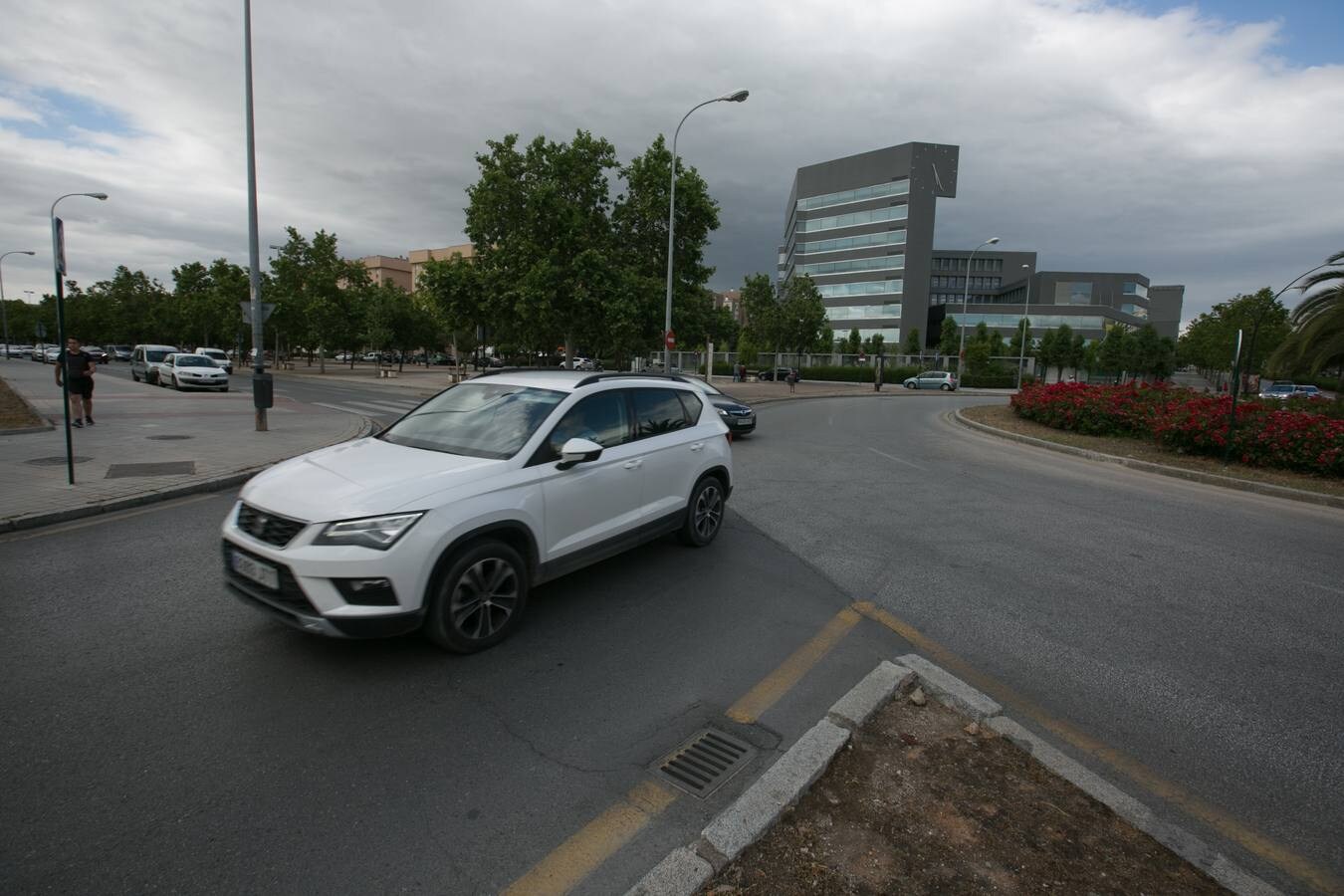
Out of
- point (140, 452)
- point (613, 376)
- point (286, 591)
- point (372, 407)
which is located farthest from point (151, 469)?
point (372, 407)

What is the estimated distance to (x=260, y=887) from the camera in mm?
2193

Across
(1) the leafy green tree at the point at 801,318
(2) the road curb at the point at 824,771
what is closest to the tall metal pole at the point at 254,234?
(2) the road curb at the point at 824,771

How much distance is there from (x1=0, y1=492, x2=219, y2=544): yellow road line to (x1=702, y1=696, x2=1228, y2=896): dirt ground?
7.33m

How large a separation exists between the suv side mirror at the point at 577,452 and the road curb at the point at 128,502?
5873 mm

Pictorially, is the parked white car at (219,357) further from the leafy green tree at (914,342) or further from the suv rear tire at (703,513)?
the leafy green tree at (914,342)

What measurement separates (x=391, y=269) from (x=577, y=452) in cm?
14900

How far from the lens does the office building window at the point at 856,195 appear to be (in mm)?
Result: 80875

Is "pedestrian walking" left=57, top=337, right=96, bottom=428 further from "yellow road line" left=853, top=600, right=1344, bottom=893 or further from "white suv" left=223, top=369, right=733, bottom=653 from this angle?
"yellow road line" left=853, top=600, right=1344, bottom=893

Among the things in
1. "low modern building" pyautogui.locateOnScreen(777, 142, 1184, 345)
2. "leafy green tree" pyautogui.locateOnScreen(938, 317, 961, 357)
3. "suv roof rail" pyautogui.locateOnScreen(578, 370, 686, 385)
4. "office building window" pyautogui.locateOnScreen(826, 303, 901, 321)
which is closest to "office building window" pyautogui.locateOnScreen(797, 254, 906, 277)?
"low modern building" pyautogui.locateOnScreen(777, 142, 1184, 345)

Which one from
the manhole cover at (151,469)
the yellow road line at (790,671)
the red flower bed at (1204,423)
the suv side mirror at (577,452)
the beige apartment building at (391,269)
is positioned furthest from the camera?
the beige apartment building at (391,269)

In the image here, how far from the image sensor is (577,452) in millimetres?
4219

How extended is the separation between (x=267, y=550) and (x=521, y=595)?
143 cm

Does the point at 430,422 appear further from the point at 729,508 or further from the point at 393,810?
the point at 729,508

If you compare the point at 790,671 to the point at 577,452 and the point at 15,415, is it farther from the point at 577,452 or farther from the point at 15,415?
the point at 15,415
